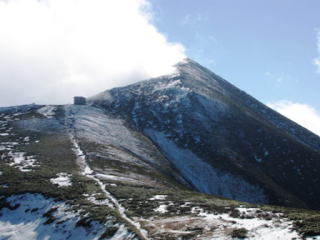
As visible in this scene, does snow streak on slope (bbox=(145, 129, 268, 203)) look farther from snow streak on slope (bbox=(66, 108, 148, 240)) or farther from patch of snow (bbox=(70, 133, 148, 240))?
patch of snow (bbox=(70, 133, 148, 240))

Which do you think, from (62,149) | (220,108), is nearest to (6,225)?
(62,149)

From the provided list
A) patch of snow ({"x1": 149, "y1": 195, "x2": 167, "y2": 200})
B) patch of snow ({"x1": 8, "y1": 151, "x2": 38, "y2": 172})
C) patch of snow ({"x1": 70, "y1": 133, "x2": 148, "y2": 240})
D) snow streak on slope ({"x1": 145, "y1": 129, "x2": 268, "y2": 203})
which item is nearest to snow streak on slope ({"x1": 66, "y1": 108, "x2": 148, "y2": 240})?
patch of snow ({"x1": 70, "y1": 133, "x2": 148, "y2": 240})

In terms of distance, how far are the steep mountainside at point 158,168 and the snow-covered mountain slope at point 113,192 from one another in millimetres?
155

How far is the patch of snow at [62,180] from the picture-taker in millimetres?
48534

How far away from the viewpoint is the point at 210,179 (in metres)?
92.4

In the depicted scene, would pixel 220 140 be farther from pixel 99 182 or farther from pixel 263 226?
pixel 263 226

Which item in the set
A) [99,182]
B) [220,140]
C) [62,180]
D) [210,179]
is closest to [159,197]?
[99,182]

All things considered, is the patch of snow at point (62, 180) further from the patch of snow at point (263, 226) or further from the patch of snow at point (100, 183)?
the patch of snow at point (263, 226)

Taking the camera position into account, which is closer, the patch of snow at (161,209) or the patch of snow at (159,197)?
the patch of snow at (161,209)

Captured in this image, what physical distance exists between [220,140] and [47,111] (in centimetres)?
5605

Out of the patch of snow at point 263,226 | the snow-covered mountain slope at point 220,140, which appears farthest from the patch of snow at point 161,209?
the snow-covered mountain slope at point 220,140

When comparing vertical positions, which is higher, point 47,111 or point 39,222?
point 47,111

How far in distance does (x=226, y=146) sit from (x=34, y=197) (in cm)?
7621

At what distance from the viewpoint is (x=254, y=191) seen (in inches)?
3546
